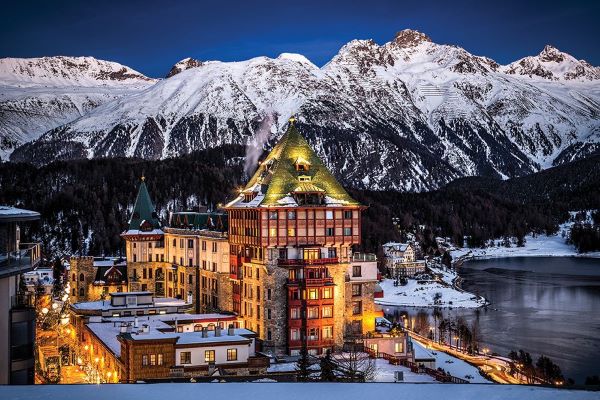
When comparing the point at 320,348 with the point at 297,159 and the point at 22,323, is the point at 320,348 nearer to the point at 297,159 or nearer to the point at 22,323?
the point at 297,159

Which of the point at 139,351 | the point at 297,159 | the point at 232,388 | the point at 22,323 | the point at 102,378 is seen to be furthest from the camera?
the point at 297,159

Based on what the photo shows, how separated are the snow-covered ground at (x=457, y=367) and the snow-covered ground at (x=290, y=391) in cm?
4987

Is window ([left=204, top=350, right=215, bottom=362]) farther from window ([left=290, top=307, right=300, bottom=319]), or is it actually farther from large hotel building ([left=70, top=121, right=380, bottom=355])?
window ([left=290, top=307, right=300, bottom=319])

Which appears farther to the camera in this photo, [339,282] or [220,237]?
[220,237]

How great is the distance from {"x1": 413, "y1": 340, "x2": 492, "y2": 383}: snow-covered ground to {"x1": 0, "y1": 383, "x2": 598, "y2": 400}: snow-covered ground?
49869 mm

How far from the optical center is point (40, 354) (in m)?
61.9

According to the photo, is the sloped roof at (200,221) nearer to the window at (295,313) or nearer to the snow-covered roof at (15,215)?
the window at (295,313)

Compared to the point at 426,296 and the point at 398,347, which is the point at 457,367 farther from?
the point at 426,296

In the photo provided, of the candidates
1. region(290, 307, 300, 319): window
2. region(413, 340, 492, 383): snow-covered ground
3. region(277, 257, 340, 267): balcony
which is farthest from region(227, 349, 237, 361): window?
region(413, 340, 492, 383): snow-covered ground

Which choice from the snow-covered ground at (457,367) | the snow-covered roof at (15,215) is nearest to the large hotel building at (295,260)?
the snow-covered ground at (457,367)

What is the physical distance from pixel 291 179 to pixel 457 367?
2074 centimetres

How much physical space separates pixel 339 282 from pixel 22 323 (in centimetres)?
4074

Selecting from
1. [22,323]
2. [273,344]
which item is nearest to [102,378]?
[273,344]

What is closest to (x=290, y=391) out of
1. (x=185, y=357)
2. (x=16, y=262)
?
(x=16, y=262)
